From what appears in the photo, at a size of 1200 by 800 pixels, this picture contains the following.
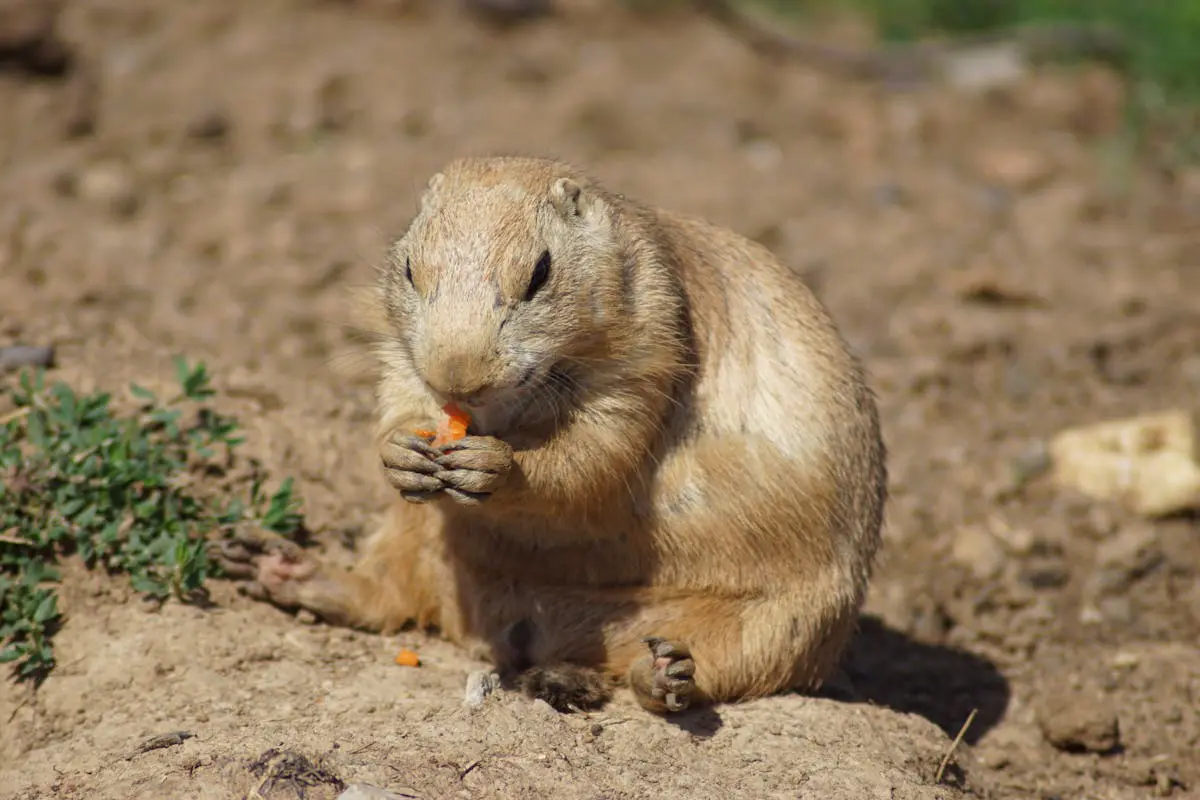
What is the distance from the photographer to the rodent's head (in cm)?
378

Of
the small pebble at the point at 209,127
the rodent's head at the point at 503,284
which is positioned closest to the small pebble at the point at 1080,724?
the rodent's head at the point at 503,284

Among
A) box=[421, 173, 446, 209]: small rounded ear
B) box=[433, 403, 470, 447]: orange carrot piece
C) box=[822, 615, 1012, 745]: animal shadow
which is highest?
box=[421, 173, 446, 209]: small rounded ear

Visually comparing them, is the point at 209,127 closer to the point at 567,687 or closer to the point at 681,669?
the point at 567,687

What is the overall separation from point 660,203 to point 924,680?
13.3 ft

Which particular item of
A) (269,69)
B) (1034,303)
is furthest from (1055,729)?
(269,69)

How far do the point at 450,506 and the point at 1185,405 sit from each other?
4665mm

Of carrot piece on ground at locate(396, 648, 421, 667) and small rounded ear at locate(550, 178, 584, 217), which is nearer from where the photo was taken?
small rounded ear at locate(550, 178, 584, 217)

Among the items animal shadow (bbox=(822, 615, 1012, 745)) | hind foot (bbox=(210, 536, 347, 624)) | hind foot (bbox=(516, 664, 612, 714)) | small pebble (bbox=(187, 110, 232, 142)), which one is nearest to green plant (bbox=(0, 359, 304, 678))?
hind foot (bbox=(210, 536, 347, 624))

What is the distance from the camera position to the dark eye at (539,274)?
4000mm

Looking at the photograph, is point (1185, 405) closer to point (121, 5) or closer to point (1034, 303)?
point (1034, 303)

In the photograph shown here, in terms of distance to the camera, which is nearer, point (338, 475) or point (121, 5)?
point (338, 475)

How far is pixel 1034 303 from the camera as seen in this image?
8195mm

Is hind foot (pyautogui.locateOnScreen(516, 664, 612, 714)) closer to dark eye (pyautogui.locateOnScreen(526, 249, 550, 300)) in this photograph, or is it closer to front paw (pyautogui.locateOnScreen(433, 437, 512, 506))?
front paw (pyautogui.locateOnScreen(433, 437, 512, 506))

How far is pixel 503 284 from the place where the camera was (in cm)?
389
